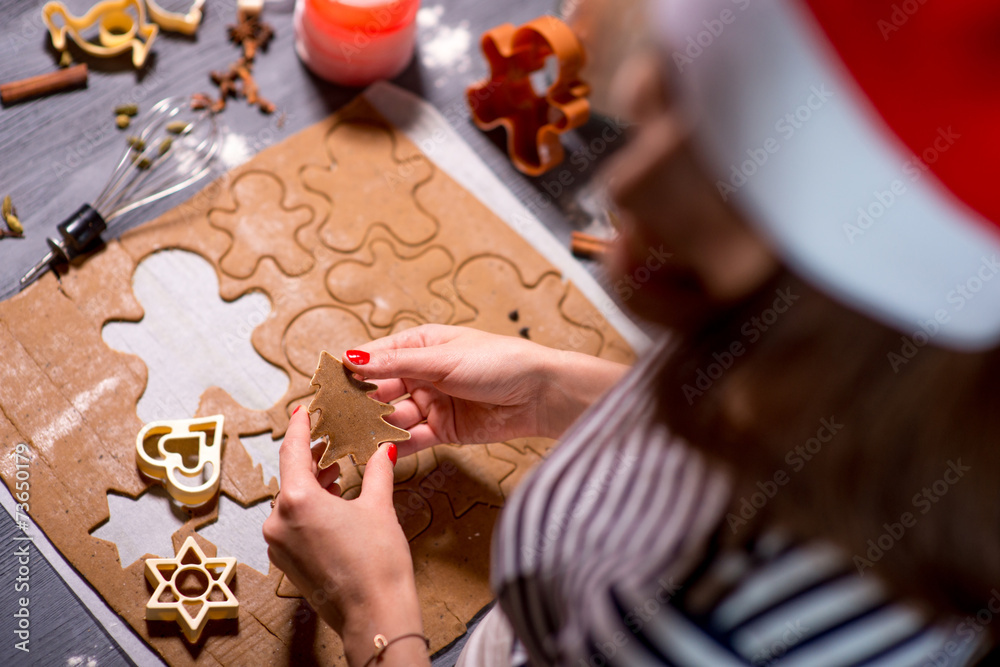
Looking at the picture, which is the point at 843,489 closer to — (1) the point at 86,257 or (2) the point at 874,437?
(2) the point at 874,437

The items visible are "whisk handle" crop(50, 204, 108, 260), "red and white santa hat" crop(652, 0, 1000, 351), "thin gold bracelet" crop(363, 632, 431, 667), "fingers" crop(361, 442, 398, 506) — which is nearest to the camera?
"red and white santa hat" crop(652, 0, 1000, 351)

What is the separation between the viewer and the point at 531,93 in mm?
1280

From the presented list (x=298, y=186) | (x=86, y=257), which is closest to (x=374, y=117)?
(x=298, y=186)

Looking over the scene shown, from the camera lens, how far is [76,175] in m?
1.13

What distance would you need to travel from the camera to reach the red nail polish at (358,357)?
2.94ft

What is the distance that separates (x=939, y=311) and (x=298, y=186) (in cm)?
100

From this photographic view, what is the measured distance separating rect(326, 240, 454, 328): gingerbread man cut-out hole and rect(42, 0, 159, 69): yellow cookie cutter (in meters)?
0.50

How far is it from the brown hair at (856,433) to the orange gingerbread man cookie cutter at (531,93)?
81 cm

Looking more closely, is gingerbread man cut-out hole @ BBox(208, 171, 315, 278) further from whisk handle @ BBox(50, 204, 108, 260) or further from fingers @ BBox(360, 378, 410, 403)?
fingers @ BBox(360, 378, 410, 403)

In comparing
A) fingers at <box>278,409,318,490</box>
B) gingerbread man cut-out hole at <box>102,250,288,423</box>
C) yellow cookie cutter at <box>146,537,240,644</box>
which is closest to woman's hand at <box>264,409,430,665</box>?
fingers at <box>278,409,318,490</box>

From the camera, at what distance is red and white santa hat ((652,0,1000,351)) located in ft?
1.22

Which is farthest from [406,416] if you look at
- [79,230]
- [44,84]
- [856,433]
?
[44,84]

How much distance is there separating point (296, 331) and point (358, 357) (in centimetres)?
24

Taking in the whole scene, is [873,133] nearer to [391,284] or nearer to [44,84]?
[391,284]
